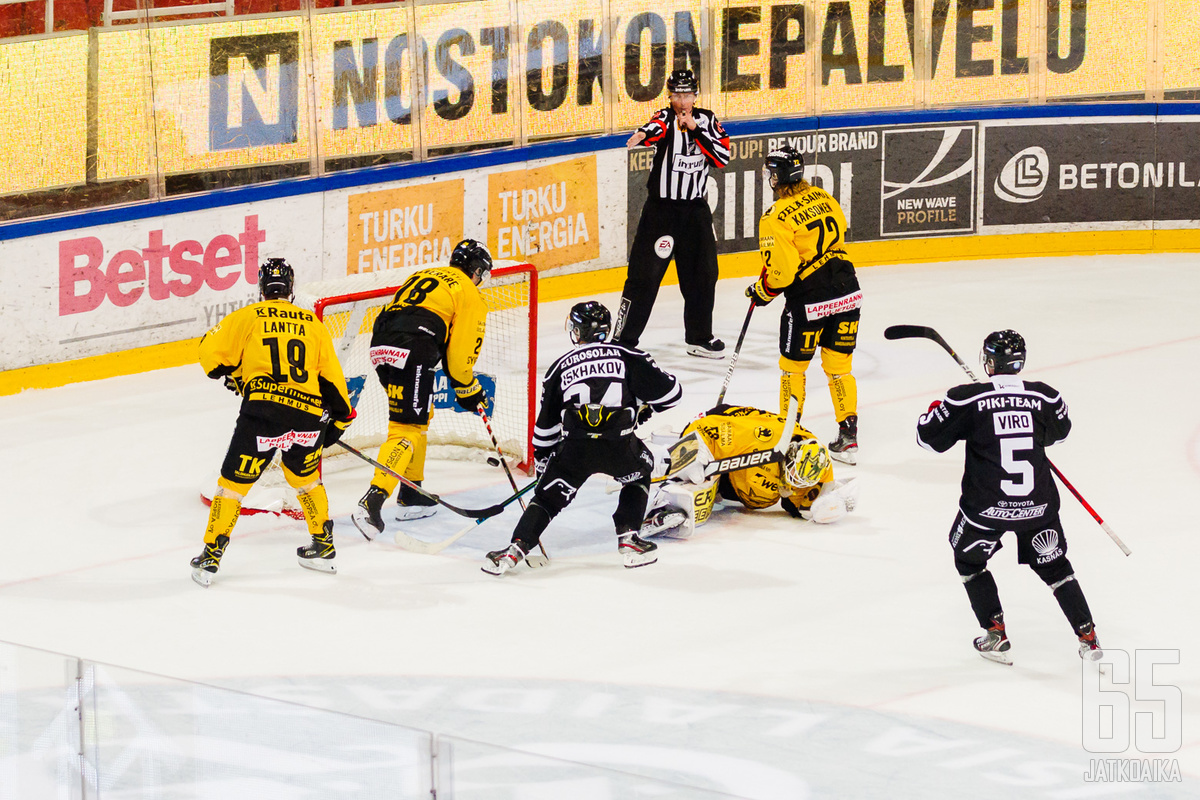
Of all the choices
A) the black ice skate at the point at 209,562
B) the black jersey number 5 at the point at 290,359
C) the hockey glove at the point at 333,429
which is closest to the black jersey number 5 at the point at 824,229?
the hockey glove at the point at 333,429

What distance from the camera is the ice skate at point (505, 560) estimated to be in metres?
6.54

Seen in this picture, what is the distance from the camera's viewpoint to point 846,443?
8.18m

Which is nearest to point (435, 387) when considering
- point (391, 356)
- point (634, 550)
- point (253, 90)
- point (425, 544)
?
point (391, 356)

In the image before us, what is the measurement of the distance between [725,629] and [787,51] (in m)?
8.03

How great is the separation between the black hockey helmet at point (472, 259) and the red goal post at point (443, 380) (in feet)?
2.68

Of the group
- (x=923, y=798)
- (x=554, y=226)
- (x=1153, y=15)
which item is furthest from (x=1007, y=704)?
(x=1153, y=15)

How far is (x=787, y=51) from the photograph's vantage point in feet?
43.1

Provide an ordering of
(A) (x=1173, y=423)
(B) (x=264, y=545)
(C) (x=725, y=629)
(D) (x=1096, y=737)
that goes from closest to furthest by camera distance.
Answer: (D) (x=1096, y=737) → (C) (x=725, y=629) → (B) (x=264, y=545) → (A) (x=1173, y=423)

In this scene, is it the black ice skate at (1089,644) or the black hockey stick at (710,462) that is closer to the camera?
the black ice skate at (1089,644)

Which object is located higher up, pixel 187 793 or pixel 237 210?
pixel 237 210

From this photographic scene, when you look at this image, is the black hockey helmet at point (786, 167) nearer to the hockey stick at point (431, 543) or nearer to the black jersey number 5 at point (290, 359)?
the hockey stick at point (431, 543)

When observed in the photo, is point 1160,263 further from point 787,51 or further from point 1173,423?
point 1173,423

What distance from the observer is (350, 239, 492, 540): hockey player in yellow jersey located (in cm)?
700

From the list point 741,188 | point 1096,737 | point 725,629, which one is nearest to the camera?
point 1096,737
